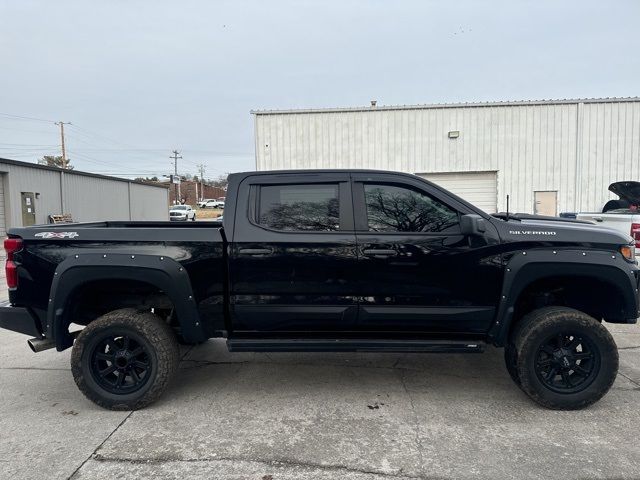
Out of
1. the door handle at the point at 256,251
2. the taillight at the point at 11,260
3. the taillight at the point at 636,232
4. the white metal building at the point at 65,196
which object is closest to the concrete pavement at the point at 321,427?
the taillight at the point at 11,260

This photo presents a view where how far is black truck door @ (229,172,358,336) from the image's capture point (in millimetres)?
3773

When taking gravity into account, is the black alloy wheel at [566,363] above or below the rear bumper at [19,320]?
below

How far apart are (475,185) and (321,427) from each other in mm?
13813

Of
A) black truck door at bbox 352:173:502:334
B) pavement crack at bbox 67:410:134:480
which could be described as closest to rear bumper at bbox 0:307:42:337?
pavement crack at bbox 67:410:134:480

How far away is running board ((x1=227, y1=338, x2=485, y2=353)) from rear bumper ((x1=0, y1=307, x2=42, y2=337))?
5.33 ft

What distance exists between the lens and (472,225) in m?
3.55

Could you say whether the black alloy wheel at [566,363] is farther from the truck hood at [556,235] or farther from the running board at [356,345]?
the truck hood at [556,235]

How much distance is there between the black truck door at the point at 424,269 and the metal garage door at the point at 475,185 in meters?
12.3

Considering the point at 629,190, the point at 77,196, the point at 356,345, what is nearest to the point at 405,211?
the point at 356,345

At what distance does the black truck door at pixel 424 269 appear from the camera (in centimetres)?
375

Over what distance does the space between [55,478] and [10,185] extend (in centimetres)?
2324

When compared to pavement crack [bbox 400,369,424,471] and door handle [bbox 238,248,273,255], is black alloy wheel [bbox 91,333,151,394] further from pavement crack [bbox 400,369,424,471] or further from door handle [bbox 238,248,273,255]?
pavement crack [bbox 400,369,424,471]

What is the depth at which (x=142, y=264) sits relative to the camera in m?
3.70

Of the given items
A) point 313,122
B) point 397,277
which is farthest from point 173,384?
point 313,122
